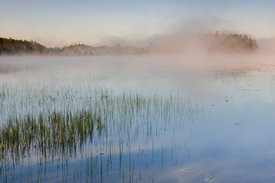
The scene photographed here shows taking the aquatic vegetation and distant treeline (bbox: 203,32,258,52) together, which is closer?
the aquatic vegetation

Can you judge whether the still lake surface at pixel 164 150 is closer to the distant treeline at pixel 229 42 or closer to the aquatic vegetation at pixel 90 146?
Answer: the aquatic vegetation at pixel 90 146

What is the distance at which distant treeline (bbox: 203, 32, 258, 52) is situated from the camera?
18138cm

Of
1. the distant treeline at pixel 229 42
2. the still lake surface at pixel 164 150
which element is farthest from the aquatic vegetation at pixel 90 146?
the distant treeline at pixel 229 42

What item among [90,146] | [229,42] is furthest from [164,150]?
[229,42]

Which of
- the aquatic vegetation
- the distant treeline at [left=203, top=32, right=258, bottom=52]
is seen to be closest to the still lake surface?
the aquatic vegetation

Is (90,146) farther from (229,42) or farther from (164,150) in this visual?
(229,42)

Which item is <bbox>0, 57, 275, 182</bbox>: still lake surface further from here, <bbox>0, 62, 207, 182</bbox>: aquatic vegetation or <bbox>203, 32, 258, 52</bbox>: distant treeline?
<bbox>203, 32, 258, 52</bbox>: distant treeline

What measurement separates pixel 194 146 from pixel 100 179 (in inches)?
145

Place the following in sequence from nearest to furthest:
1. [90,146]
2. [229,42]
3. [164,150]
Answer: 1. [164,150]
2. [90,146]
3. [229,42]

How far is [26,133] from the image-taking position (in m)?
8.41

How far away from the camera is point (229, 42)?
602 feet

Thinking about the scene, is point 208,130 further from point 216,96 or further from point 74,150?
point 216,96

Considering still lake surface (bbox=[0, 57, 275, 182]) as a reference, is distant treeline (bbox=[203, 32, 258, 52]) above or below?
above

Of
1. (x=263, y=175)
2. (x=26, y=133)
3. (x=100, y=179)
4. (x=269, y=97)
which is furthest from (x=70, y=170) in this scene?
(x=269, y=97)
